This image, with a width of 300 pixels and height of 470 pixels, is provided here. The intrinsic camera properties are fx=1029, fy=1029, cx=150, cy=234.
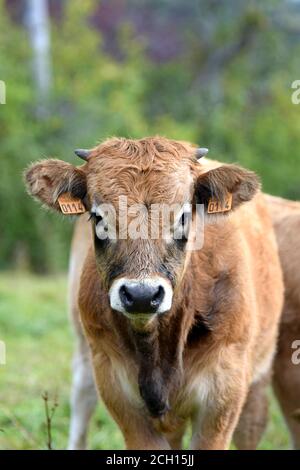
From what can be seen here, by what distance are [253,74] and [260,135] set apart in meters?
3.96

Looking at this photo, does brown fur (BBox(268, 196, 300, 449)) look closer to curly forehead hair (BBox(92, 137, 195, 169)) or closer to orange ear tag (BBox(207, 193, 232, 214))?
orange ear tag (BBox(207, 193, 232, 214))

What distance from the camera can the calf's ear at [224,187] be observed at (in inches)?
213

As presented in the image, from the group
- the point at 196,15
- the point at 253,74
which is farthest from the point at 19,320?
the point at 196,15

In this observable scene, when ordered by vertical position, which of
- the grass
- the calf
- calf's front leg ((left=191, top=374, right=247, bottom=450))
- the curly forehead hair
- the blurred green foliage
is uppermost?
the blurred green foliage

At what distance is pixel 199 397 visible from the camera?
18.1 ft

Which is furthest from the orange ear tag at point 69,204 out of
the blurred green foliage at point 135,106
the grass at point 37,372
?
the blurred green foliage at point 135,106

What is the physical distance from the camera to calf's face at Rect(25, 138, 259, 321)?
4867 mm

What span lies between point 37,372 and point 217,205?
16.2 feet

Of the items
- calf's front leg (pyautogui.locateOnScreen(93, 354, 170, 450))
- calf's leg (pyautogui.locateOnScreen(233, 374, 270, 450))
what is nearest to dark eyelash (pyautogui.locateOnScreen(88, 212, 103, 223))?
calf's front leg (pyautogui.locateOnScreen(93, 354, 170, 450))

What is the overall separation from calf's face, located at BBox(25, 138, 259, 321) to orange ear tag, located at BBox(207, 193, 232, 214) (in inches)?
0.5

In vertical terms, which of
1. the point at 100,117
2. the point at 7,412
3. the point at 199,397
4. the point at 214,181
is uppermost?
the point at 100,117

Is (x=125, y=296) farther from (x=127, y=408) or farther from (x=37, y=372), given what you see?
(x=37, y=372)

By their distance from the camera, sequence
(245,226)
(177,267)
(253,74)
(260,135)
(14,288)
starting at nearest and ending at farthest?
(177,267), (245,226), (14,288), (260,135), (253,74)
